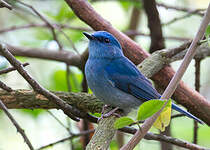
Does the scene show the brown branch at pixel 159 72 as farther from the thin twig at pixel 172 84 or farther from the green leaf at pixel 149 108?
the green leaf at pixel 149 108

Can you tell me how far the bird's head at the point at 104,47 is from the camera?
3732mm

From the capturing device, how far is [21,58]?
5180 millimetres

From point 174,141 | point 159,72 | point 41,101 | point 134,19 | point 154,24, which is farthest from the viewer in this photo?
point 134,19

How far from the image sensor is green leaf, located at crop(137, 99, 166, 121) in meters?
1.87

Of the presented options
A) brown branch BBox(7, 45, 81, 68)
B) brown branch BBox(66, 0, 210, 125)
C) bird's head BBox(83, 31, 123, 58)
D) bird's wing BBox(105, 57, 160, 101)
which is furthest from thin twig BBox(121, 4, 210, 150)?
brown branch BBox(7, 45, 81, 68)

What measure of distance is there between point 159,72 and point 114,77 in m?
0.58

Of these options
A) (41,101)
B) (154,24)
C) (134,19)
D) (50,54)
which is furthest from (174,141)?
(134,19)

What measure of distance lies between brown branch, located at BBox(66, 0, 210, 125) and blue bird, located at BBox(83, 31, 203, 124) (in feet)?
0.54

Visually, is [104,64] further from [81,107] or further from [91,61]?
[81,107]

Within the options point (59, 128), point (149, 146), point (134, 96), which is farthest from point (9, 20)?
point (134, 96)

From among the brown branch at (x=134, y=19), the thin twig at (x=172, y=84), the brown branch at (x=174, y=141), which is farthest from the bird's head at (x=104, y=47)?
the brown branch at (x=134, y=19)

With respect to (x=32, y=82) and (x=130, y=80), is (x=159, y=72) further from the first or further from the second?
(x=32, y=82)

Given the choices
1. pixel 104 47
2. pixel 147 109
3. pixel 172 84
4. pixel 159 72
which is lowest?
pixel 159 72

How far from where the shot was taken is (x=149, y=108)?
189 centimetres
